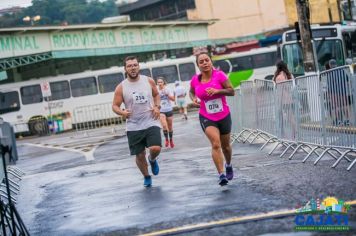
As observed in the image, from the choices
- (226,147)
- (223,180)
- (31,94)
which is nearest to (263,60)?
(31,94)

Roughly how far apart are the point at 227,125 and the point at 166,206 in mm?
2018

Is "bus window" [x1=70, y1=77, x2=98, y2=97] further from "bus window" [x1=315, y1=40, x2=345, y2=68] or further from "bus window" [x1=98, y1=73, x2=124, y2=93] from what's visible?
"bus window" [x1=315, y1=40, x2=345, y2=68]

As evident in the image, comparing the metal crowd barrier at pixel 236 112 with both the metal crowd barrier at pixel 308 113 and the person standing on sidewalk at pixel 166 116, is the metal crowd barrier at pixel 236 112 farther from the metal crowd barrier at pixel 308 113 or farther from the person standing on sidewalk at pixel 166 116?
the person standing on sidewalk at pixel 166 116

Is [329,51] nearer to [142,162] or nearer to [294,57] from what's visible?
[294,57]

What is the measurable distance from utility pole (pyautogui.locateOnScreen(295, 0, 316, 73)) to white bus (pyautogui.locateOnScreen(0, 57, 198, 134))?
76.0 ft

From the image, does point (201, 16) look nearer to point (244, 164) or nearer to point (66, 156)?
point (66, 156)

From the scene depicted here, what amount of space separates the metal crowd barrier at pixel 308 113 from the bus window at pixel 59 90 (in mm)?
25413

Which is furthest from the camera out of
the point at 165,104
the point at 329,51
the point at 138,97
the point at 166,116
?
the point at 329,51

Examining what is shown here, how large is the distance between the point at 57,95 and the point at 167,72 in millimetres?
7779

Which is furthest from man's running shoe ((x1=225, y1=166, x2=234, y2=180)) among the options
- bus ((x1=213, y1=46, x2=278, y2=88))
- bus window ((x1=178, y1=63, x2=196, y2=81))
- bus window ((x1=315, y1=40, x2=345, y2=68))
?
bus ((x1=213, y1=46, x2=278, y2=88))

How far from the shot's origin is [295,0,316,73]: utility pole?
60.3 feet

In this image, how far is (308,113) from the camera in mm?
12312

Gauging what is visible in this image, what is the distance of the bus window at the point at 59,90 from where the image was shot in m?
41.6

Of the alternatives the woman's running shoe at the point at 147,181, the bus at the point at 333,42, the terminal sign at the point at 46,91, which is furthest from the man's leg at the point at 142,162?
the terminal sign at the point at 46,91
